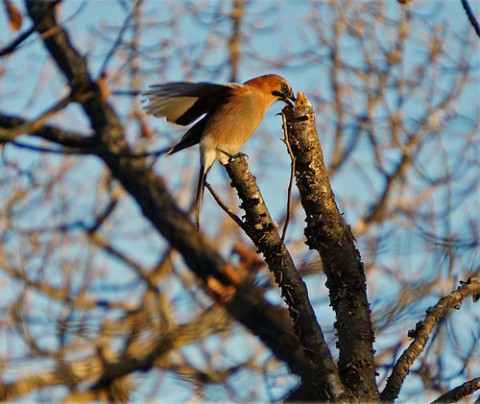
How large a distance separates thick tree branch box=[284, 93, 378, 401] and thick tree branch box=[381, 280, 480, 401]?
0.09 metres

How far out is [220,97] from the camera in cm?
404

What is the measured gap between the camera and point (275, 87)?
421cm

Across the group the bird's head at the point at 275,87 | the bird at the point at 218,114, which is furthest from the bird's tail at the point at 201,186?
the bird's head at the point at 275,87

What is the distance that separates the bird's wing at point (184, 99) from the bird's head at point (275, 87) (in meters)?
0.29

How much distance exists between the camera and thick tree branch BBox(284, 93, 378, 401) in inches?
99.7

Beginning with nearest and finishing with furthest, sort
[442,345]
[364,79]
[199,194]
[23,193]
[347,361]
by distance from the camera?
[347,361]
[442,345]
[199,194]
[23,193]
[364,79]

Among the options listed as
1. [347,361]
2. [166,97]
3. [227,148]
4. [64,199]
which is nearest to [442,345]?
[347,361]

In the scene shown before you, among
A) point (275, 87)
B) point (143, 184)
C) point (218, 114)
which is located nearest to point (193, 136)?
point (218, 114)

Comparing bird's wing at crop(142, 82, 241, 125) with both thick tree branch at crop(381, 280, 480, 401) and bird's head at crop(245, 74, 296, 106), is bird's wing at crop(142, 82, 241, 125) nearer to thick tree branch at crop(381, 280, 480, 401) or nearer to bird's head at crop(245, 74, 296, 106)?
bird's head at crop(245, 74, 296, 106)

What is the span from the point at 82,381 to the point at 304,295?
3171mm

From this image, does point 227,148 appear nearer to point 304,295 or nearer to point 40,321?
point 304,295

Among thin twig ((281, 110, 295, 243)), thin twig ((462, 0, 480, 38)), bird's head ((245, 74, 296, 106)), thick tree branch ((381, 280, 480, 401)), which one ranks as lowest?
thick tree branch ((381, 280, 480, 401))

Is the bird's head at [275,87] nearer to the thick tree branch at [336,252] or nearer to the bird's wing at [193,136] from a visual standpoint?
the bird's wing at [193,136]

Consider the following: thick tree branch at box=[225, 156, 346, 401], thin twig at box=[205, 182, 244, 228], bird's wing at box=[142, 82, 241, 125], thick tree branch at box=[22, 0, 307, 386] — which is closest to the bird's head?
bird's wing at box=[142, 82, 241, 125]
